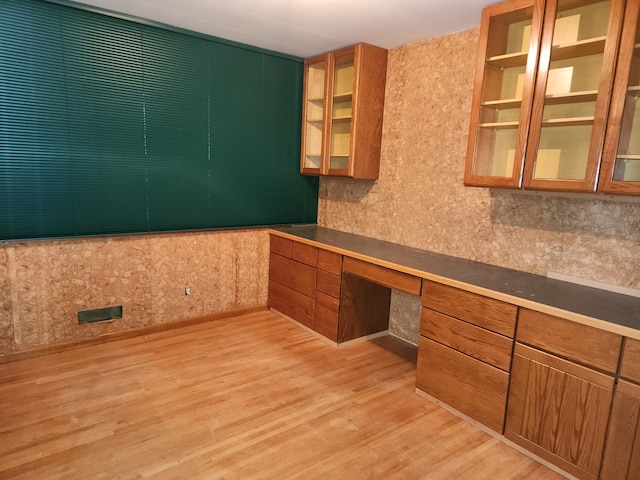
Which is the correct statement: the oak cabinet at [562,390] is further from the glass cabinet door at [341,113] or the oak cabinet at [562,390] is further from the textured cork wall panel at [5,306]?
the textured cork wall panel at [5,306]

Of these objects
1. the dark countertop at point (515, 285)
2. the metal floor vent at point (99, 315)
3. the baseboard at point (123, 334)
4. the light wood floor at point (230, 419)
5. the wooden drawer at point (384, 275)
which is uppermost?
the dark countertop at point (515, 285)

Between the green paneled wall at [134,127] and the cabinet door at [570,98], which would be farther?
the green paneled wall at [134,127]

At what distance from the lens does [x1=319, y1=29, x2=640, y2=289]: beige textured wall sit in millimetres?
2336

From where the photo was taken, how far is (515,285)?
2.35 metres

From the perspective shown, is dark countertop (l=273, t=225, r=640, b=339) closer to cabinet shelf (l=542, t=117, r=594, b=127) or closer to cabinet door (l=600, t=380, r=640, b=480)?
cabinet door (l=600, t=380, r=640, b=480)

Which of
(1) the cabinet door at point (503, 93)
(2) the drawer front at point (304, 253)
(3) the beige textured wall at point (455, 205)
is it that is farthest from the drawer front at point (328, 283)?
(1) the cabinet door at point (503, 93)

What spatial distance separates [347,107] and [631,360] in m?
2.78

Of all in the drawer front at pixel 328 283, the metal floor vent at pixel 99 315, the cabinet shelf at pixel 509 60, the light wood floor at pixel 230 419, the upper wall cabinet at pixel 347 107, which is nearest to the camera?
the light wood floor at pixel 230 419

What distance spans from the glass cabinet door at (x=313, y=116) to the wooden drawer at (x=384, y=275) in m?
1.19

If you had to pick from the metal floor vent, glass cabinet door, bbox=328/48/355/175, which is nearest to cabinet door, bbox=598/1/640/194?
glass cabinet door, bbox=328/48/355/175

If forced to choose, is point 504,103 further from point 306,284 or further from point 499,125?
point 306,284

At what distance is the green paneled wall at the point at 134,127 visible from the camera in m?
2.79

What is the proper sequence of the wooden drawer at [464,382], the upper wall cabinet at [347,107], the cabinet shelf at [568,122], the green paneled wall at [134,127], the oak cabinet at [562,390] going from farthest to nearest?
the upper wall cabinet at [347,107], the green paneled wall at [134,127], the wooden drawer at [464,382], the cabinet shelf at [568,122], the oak cabinet at [562,390]

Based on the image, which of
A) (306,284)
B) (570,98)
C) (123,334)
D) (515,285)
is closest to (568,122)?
(570,98)
